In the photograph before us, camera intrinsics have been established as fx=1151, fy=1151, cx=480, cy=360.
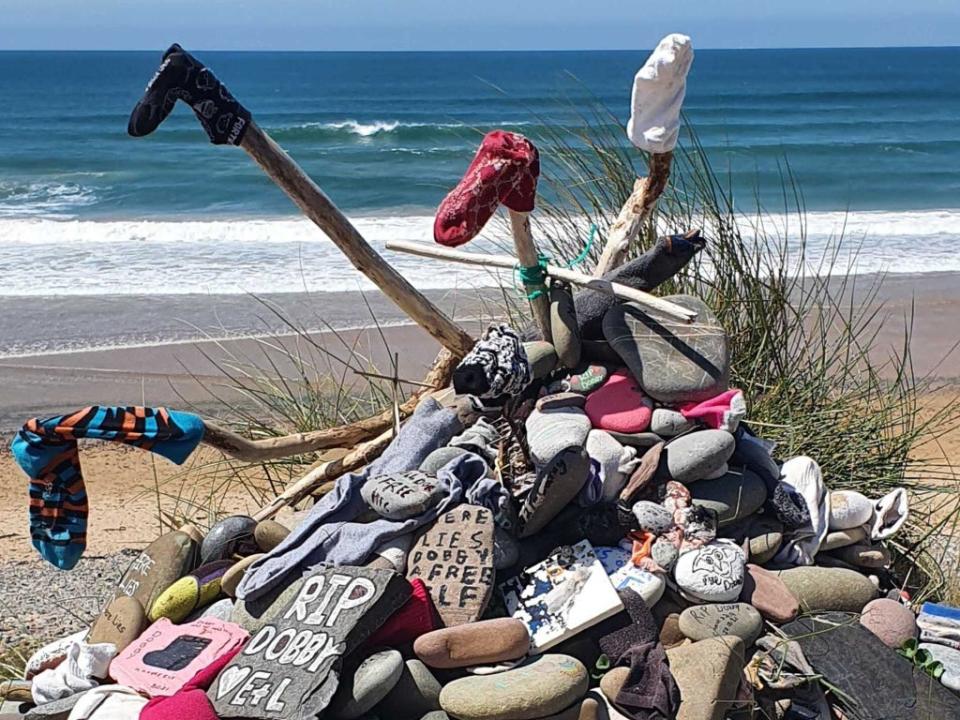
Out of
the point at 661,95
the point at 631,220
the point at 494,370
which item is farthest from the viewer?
the point at 631,220

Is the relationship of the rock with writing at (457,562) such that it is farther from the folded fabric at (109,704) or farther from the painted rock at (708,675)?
the folded fabric at (109,704)

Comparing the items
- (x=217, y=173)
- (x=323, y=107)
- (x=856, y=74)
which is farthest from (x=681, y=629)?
(x=856, y=74)

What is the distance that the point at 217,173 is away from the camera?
→ 2345 cm

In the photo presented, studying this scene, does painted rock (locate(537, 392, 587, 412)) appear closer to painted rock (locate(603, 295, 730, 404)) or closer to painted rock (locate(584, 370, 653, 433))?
painted rock (locate(584, 370, 653, 433))

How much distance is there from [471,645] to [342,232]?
152cm

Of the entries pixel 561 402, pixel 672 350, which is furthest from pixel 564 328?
pixel 672 350

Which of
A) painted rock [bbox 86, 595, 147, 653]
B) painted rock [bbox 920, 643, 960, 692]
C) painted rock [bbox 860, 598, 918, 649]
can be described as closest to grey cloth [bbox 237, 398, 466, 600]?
painted rock [bbox 86, 595, 147, 653]

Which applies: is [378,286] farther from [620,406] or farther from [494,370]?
[620,406]

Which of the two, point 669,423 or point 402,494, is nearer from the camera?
point 402,494

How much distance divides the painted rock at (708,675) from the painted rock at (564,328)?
1.10 m

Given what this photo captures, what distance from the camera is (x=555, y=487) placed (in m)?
3.41

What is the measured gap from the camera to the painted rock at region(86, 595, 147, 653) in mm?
3436

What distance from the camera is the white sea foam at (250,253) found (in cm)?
1298

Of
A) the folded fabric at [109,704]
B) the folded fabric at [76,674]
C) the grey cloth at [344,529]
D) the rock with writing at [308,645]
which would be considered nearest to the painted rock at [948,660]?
the grey cloth at [344,529]
